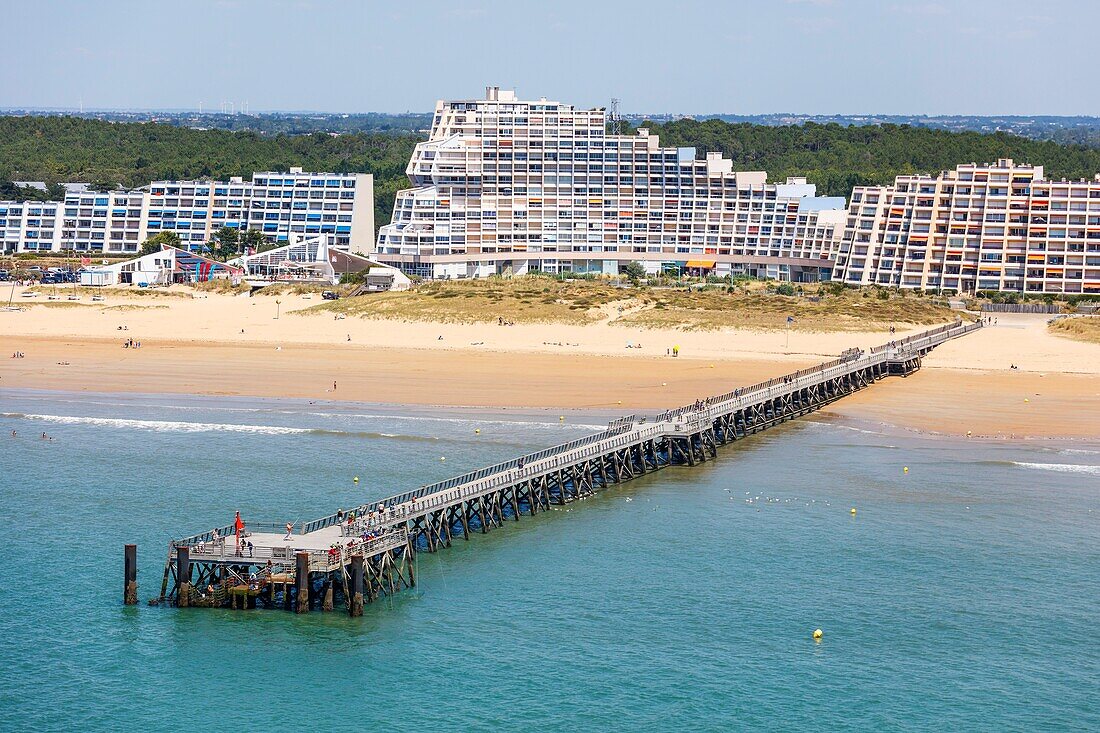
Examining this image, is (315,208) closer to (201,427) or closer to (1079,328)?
(1079,328)

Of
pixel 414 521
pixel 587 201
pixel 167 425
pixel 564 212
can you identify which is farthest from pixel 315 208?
pixel 414 521

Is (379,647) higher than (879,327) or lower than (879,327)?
lower

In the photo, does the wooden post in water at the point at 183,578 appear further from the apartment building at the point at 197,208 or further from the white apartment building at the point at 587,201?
the apartment building at the point at 197,208

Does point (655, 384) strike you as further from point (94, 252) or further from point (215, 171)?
point (215, 171)

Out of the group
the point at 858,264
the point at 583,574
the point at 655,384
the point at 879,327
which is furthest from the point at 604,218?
the point at 583,574

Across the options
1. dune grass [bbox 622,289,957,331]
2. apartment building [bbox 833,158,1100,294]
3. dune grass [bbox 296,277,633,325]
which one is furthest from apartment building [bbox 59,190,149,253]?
apartment building [bbox 833,158,1100,294]

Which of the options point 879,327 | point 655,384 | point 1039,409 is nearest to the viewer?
point 1039,409
